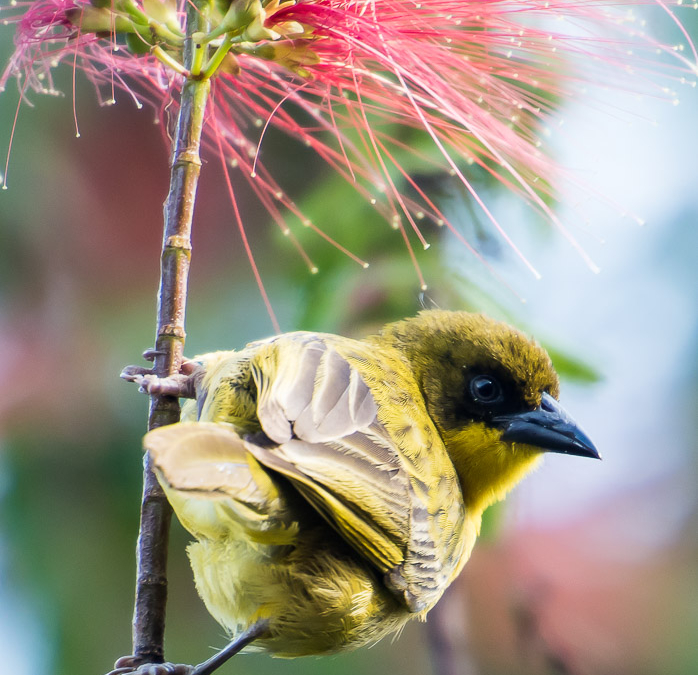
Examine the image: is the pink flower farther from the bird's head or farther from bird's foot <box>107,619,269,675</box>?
bird's foot <box>107,619,269,675</box>

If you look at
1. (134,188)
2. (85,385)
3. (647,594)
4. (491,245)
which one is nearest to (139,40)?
(491,245)

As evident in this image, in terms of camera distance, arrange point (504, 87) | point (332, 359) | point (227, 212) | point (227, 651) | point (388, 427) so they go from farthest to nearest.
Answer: point (227, 212) < point (504, 87) < point (388, 427) < point (332, 359) < point (227, 651)

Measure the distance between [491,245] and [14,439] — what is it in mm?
1600

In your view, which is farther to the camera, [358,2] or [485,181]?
[485,181]

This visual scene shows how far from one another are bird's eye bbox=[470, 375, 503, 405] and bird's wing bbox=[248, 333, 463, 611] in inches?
→ 4.5

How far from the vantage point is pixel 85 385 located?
2.77 m

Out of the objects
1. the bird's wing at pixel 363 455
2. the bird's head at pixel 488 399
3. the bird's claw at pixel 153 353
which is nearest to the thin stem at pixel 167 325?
the bird's claw at pixel 153 353

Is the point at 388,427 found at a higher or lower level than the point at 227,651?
higher

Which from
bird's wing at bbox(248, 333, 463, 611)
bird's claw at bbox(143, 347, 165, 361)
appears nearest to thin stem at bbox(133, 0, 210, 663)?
bird's claw at bbox(143, 347, 165, 361)

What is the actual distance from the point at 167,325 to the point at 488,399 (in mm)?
765

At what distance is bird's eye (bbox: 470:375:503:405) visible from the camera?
1850mm

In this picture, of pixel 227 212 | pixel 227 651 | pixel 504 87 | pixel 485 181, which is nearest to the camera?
pixel 227 651

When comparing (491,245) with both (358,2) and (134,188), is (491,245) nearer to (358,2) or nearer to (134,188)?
(358,2)

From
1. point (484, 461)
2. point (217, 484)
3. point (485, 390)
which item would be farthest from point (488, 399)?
point (217, 484)
